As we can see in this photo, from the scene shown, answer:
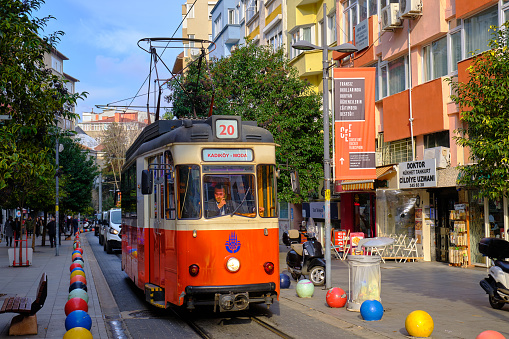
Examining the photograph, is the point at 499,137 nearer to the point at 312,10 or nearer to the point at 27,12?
the point at 27,12

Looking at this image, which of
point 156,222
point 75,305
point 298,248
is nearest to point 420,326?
point 156,222

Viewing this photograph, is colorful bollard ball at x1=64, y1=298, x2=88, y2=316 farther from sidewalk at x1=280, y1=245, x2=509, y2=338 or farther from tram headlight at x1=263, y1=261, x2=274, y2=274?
sidewalk at x1=280, y1=245, x2=509, y2=338

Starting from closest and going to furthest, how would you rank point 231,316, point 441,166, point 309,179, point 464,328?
point 464,328
point 231,316
point 441,166
point 309,179

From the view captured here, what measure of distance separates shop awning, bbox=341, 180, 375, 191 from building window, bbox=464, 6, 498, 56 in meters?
7.05

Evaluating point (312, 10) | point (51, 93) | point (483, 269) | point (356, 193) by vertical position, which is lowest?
point (483, 269)

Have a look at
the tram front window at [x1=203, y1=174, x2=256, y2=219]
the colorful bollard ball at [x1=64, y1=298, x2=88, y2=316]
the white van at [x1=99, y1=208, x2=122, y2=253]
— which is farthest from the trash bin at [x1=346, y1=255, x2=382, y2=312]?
the white van at [x1=99, y1=208, x2=122, y2=253]

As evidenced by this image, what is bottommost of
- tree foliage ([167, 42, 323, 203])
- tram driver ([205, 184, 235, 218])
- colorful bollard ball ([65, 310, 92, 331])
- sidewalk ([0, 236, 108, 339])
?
sidewalk ([0, 236, 108, 339])

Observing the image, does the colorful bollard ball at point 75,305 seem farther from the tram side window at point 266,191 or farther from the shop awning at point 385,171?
the shop awning at point 385,171

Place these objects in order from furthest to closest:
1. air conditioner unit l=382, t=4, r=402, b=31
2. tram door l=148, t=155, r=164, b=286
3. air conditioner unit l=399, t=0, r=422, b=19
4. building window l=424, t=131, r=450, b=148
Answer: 1. air conditioner unit l=382, t=4, r=402, b=31
2. air conditioner unit l=399, t=0, r=422, b=19
3. building window l=424, t=131, r=450, b=148
4. tram door l=148, t=155, r=164, b=286

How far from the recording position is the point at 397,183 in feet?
79.4

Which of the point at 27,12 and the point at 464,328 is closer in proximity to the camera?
the point at 464,328

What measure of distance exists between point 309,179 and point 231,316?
15770 mm

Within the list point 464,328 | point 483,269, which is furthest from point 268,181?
point 483,269

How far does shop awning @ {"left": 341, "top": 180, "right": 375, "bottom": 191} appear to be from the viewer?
25928 mm
